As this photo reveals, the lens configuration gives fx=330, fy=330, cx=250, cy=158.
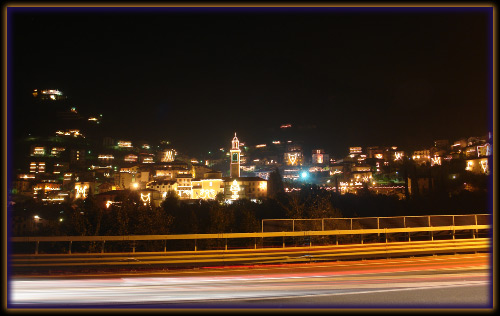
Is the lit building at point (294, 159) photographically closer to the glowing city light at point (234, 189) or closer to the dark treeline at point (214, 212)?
the glowing city light at point (234, 189)

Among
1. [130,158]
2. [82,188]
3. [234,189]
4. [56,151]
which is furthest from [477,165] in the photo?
[56,151]

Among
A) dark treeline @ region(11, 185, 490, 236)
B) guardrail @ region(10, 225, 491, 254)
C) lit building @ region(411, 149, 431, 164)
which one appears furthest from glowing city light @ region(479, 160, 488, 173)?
guardrail @ region(10, 225, 491, 254)

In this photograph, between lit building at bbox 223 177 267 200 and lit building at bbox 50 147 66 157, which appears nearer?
lit building at bbox 223 177 267 200

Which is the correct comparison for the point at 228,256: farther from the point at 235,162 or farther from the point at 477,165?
the point at 235,162

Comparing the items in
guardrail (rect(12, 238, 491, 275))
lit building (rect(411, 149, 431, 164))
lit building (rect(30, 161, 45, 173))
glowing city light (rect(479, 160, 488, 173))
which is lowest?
guardrail (rect(12, 238, 491, 275))

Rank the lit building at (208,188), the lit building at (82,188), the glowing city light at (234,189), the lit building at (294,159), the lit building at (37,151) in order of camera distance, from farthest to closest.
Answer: the lit building at (294,159) < the lit building at (37,151) < the lit building at (208,188) < the lit building at (82,188) < the glowing city light at (234,189)

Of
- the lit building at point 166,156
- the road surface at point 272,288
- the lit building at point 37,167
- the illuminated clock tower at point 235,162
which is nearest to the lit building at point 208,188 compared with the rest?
the illuminated clock tower at point 235,162

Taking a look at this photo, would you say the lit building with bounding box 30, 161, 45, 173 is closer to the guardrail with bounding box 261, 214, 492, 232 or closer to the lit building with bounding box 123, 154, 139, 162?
the lit building with bounding box 123, 154, 139, 162
